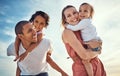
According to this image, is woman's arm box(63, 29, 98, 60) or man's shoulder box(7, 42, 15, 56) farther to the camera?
man's shoulder box(7, 42, 15, 56)

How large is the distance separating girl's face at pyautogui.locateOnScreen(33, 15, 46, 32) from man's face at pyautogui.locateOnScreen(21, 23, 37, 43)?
6.7 inches

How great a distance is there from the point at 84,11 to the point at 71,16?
507mm

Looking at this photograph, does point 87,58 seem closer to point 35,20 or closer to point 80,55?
point 80,55

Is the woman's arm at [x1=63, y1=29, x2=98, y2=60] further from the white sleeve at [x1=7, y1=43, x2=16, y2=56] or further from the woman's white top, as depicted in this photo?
the white sleeve at [x1=7, y1=43, x2=16, y2=56]

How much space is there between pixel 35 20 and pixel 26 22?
7.9 inches

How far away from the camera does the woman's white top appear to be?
3.69m

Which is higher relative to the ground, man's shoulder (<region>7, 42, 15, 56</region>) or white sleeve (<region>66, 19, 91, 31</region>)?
white sleeve (<region>66, 19, 91, 31</region>)

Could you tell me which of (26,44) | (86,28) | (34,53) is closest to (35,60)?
(34,53)

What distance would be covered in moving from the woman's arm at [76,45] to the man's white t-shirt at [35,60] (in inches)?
17.6

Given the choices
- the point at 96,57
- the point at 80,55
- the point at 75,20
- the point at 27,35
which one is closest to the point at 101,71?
→ the point at 96,57

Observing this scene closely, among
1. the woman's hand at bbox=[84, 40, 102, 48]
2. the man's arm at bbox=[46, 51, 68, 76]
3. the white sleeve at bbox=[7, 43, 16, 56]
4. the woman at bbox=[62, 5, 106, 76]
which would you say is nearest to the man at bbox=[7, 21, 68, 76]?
the white sleeve at bbox=[7, 43, 16, 56]

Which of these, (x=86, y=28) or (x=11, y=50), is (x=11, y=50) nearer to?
(x=11, y=50)

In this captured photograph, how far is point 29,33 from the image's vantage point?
3.73 m

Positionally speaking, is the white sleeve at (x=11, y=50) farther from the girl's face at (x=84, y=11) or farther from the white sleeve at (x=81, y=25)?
the girl's face at (x=84, y=11)
